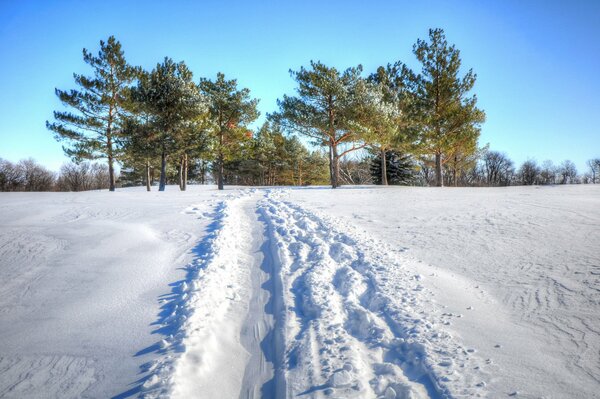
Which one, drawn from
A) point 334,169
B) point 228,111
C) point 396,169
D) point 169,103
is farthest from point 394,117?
point 169,103

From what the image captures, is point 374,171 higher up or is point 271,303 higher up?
point 374,171

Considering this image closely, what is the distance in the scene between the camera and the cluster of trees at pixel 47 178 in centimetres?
4297

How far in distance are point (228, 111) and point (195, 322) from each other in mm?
21255

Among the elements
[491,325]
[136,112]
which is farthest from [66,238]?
[136,112]

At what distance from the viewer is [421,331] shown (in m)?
2.50

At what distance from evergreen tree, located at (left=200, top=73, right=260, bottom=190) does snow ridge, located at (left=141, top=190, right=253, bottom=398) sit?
1812cm

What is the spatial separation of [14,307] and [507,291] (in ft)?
18.7

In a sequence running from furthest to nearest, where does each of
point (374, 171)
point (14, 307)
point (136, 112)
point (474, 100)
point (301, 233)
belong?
point (374, 171)
point (136, 112)
point (474, 100)
point (301, 233)
point (14, 307)

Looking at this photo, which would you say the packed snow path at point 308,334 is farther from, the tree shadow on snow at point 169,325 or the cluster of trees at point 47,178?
the cluster of trees at point 47,178

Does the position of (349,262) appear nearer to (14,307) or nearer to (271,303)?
(271,303)

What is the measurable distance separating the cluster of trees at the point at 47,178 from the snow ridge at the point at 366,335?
47.9 meters

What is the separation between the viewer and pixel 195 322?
2664 mm

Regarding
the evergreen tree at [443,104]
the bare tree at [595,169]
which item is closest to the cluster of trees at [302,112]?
the evergreen tree at [443,104]

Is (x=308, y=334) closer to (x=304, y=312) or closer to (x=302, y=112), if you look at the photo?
(x=304, y=312)
